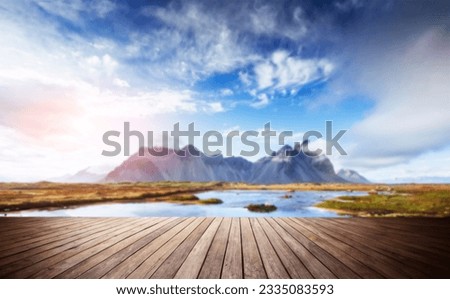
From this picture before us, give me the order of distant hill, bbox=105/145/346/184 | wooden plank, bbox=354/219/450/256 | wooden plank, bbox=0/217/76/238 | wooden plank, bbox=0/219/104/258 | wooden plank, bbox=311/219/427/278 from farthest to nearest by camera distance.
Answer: distant hill, bbox=105/145/346/184, wooden plank, bbox=0/217/76/238, wooden plank, bbox=354/219/450/256, wooden plank, bbox=0/219/104/258, wooden plank, bbox=311/219/427/278

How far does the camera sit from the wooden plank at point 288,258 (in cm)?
235

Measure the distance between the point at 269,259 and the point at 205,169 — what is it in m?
143

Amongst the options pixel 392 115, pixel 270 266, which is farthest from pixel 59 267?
pixel 392 115

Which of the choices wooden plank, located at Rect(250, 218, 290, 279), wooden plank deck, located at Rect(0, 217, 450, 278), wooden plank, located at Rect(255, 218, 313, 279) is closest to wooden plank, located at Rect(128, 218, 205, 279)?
wooden plank deck, located at Rect(0, 217, 450, 278)

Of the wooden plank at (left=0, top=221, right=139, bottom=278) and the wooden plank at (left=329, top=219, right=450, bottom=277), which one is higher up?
the wooden plank at (left=0, top=221, right=139, bottom=278)

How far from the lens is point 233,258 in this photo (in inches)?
109

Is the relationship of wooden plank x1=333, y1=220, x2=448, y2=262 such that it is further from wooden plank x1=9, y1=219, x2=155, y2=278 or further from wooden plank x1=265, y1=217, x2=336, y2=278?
wooden plank x1=9, y1=219, x2=155, y2=278

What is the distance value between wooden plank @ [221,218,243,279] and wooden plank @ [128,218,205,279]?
0.66 meters

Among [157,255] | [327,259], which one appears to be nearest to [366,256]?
[327,259]

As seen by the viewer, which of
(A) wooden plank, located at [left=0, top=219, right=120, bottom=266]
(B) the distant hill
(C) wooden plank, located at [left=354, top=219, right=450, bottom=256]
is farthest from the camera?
(B) the distant hill

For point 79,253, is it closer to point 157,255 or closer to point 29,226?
point 157,255

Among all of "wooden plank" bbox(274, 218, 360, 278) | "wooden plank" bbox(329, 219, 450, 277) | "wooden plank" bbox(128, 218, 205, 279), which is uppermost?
"wooden plank" bbox(128, 218, 205, 279)

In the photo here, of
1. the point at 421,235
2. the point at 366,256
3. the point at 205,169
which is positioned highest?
the point at 205,169

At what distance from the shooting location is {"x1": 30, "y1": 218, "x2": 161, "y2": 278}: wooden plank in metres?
2.41
